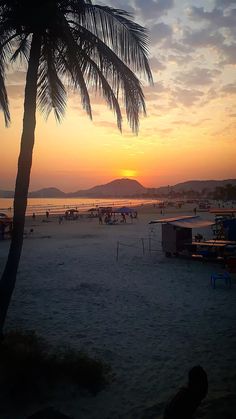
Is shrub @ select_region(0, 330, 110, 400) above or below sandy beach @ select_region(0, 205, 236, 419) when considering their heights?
above

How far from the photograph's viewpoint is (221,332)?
754cm

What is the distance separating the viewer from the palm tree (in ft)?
18.4

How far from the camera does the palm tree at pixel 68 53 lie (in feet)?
18.4

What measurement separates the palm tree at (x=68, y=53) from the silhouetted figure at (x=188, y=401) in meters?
4.03

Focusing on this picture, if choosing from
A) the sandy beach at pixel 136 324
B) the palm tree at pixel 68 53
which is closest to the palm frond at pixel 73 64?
the palm tree at pixel 68 53

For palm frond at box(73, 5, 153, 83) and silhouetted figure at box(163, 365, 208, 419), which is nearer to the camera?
silhouetted figure at box(163, 365, 208, 419)

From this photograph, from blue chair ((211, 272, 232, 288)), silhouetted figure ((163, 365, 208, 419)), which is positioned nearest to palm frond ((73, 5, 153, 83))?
silhouetted figure ((163, 365, 208, 419))

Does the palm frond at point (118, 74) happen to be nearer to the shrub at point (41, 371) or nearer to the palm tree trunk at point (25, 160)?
the palm tree trunk at point (25, 160)

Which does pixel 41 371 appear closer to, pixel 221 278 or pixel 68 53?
pixel 68 53

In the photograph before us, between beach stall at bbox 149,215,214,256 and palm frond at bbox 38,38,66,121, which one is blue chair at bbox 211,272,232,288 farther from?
palm frond at bbox 38,38,66,121

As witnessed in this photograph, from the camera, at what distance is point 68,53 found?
5895 mm

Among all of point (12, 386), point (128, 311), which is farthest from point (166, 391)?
point (128, 311)

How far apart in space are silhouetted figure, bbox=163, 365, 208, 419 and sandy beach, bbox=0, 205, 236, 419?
1.35 metres

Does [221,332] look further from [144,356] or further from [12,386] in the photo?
[12,386]
